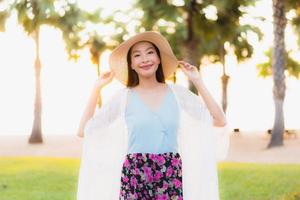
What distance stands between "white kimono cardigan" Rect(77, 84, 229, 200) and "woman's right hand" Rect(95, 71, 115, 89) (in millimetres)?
314

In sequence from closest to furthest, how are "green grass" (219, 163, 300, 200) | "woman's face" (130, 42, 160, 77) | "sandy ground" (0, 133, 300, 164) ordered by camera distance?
"woman's face" (130, 42, 160, 77), "green grass" (219, 163, 300, 200), "sandy ground" (0, 133, 300, 164)

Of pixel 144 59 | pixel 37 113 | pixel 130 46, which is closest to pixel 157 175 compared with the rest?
pixel 144 59

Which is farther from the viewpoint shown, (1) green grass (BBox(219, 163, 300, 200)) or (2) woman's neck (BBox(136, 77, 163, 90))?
(1) green grass (BBox(219, 163, 300, 200))

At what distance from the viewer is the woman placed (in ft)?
12.8

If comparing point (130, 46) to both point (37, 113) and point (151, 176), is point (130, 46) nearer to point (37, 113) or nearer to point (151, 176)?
point (151, 176)

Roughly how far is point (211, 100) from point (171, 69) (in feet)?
1.18

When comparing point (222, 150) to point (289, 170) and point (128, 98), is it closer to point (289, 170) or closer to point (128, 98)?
point (128, 98)

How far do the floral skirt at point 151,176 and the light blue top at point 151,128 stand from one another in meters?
0.05

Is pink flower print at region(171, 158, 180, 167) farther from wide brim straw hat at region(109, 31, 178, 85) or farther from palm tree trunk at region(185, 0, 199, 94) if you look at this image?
palm tree trunk at region(185, 0, 199, 94)

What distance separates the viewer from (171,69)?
4352mm

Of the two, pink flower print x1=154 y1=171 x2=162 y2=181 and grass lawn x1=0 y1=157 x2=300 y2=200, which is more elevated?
pink flower print x1=154 y1=171 x2=162 y2=181

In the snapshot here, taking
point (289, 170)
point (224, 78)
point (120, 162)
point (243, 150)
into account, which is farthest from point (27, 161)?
point (224, 78)

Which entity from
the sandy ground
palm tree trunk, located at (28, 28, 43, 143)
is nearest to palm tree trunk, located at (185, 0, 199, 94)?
the sandy ground

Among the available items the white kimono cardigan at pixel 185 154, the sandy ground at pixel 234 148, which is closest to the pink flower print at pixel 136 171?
the white kimono cardigan at pixel 185 154
